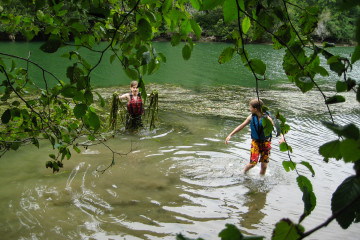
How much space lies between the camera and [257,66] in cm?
134

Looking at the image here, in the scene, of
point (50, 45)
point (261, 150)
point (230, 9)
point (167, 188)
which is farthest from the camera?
point (261, 150)

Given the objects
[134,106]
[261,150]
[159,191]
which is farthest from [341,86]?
[134,106]

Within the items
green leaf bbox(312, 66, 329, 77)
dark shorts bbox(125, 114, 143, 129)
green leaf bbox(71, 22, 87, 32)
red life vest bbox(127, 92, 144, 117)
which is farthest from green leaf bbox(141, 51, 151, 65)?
dark shorts bbox(125, 114, 143, 129)

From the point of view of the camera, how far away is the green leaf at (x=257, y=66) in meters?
1.32

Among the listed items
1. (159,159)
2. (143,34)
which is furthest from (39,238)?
(143,34)

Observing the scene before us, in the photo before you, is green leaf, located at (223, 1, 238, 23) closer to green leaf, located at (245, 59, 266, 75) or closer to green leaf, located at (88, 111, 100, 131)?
green leaf, located at (245, 59, 266, 75)

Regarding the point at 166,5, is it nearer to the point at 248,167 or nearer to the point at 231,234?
the point at 231,234

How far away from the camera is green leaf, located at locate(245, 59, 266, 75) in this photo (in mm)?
1320

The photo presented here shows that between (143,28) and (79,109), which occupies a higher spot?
(143,28)

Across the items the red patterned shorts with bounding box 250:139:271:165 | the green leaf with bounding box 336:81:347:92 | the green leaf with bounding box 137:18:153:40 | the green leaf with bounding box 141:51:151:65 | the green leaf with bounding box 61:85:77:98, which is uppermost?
the green leaf with bounding box 137:18:153:40

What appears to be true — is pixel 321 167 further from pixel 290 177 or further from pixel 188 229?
pixel 188 229

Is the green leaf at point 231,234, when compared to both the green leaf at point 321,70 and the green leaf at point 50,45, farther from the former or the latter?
the green leaf at point 50,45

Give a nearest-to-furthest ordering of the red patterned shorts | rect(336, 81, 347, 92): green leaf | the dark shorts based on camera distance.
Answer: rect(336, 81, 347, 92): green leaf < the red patterned shorts < the dark shorts

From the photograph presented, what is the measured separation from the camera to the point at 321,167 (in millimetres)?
7020
